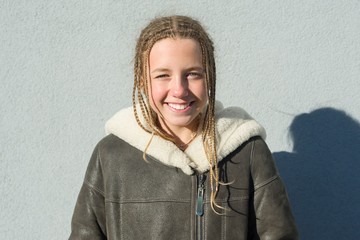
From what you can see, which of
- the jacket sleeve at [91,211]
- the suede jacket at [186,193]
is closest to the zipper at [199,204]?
the suede jacket at [186,193]

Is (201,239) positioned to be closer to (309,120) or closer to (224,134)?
(224,134)

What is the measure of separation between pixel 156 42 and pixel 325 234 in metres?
1.37

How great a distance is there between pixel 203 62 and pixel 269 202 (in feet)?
1.84

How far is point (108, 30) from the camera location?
7.00 ft

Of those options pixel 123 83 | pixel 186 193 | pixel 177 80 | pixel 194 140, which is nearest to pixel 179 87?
Result: pixel 177 80

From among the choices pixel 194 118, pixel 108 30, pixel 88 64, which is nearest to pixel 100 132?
pixel 88 64

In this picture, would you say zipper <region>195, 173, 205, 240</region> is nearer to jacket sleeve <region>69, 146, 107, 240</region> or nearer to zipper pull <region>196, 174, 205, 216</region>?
zipper pull <region>196, 174, 205, 216</region>

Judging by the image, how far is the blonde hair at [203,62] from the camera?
158cm

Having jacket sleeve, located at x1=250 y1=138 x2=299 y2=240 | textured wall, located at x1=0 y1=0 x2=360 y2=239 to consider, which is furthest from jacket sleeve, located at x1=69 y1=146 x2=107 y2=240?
jacket sleeve, located at x1=250 y1=138 x2=299 y2=240

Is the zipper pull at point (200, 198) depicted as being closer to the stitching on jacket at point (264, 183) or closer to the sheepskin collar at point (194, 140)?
the sheepskin collar at point (194, 140)

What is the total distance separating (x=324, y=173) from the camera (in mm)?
2262

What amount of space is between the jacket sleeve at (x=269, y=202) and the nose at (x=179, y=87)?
36 centimetres

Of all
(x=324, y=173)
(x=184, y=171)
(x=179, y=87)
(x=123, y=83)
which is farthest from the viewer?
(x=324, y=173)

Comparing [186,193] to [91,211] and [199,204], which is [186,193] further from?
[91,211]
